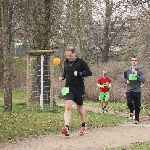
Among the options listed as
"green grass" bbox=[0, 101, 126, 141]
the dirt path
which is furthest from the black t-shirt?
"green grass" bbox=[0, 101, 126, 141]

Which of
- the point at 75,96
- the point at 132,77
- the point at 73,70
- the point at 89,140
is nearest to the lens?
the point at 89,140

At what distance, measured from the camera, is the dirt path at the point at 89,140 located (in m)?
8.41

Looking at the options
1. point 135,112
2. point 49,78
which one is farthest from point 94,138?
point 49,78

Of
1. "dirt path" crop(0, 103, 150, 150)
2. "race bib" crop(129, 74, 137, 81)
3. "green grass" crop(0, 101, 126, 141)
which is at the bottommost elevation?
"dirt path" crop(0, 103, 150, 150)

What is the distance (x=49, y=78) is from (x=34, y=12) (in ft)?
10.5

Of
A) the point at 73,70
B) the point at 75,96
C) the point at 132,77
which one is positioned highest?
the point at 73,70

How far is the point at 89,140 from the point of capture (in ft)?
30.3

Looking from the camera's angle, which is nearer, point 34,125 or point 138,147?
point 138,147

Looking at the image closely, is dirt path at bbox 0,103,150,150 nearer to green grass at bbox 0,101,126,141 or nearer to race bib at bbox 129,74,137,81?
green grass at bbox 0,101,126,141

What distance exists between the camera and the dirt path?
27.6ft

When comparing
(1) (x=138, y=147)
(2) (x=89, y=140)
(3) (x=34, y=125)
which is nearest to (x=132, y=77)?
(3) (x=34, y=125)

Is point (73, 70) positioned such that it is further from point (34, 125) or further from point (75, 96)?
point (34, 125)

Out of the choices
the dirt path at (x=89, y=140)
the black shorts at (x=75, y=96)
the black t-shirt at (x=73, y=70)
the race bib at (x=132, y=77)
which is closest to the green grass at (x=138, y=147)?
the dirt path at (x=89, y=140)

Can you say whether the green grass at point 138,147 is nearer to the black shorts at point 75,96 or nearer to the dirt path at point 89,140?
the dirt path at point 89,140
